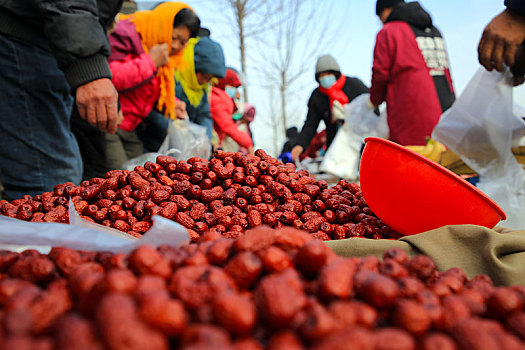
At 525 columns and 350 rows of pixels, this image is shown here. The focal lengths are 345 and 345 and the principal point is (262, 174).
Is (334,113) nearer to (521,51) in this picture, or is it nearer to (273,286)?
(521,51)

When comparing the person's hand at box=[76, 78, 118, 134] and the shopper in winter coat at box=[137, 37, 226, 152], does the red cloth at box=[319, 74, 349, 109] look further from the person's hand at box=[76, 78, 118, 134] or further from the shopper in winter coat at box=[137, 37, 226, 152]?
the person's hand at box=[76, 78, 118, 134]

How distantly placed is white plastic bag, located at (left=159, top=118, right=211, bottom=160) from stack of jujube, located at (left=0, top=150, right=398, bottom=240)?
1.80 meters

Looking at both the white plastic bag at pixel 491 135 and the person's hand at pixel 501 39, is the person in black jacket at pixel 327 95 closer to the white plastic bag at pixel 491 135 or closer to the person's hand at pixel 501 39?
the white plastic bag at pixel 491 135

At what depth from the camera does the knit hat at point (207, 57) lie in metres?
4.70

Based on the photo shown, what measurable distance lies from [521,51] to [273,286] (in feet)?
8.31

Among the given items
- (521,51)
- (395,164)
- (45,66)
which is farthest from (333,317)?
(45,66)

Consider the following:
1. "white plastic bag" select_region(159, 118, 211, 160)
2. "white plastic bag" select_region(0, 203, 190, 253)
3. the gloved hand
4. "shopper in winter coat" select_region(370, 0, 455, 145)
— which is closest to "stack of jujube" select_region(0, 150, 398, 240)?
"white plastic bag" select_region(0, 203, 190, 253)

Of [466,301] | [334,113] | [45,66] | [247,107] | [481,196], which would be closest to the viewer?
[466,301]

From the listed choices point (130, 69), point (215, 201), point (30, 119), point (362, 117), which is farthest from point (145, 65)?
point (362, 117)

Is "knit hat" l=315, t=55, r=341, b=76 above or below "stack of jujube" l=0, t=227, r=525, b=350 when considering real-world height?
below

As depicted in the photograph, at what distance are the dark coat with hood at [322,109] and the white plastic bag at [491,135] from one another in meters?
3.25

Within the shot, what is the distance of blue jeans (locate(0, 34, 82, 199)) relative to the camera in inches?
97.3

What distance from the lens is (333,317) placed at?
65 cm

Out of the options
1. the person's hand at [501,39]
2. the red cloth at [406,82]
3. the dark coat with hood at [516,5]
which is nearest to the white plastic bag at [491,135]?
the person's hand at [501,39]
